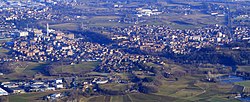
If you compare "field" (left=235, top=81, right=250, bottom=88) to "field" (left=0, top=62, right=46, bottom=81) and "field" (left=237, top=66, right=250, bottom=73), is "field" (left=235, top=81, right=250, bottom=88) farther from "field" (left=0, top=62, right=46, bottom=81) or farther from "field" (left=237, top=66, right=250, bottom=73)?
"field" (left=0, top=62, right=46, bottom=81)

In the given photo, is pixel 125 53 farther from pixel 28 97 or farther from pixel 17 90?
pixel 28 97

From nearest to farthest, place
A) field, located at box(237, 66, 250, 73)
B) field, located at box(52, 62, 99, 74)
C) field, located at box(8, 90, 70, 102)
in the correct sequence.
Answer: field, located at box(8, 90, 70, 102), field, located at box(237, 66, 250, 73), field, located at box(52, 62, 99, 74)

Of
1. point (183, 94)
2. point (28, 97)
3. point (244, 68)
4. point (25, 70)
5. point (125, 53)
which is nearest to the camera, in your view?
point (28, 97)

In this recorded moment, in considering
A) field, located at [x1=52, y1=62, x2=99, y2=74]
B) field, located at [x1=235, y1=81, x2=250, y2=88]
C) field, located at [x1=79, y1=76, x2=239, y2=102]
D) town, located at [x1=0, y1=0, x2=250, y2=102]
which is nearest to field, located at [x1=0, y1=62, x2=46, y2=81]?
town, located at [x1=0, y1=0, x2=250, y2=102]

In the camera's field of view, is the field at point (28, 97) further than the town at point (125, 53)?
No

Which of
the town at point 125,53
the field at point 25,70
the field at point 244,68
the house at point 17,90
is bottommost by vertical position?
the field at point 25,70

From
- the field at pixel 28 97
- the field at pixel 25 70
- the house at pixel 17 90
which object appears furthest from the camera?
the field at pixel 25 70

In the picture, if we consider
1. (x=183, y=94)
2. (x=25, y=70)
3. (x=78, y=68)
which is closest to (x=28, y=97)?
(x=183, y=94)

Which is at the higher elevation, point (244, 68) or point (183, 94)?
point (244, 68)

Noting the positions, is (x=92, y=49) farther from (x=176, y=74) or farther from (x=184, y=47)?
(x=176, y=74)

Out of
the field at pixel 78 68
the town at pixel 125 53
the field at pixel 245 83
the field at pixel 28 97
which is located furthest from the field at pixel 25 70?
the field at pixel 245 83

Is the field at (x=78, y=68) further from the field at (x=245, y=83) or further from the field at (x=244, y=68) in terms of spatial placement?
the field at (x=245, y=83)

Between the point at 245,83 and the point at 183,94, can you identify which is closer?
the point at 183,94
